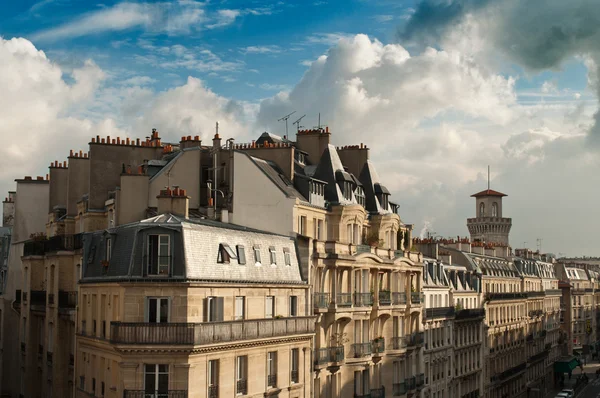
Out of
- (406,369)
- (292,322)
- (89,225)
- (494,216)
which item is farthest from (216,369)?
(494,216)

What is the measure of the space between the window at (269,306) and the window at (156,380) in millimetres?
7568

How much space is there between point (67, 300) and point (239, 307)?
1154 cm

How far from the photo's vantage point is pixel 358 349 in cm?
4950

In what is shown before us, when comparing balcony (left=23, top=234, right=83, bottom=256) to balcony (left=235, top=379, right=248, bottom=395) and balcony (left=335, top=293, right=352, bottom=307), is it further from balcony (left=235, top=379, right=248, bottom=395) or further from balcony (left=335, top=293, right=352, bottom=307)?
balcony (left=335, top=293, right=352, bottom=307)

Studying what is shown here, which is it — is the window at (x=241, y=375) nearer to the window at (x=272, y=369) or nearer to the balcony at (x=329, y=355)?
the window at (x=272, y=369)

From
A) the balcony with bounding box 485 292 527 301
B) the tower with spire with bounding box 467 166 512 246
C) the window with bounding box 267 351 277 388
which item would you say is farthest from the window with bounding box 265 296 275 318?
the tower with spire with bounding box 467 166 512 246

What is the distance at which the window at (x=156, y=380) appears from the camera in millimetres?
34094

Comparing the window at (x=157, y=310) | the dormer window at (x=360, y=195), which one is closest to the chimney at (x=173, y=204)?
the window at (x=157, y=310)

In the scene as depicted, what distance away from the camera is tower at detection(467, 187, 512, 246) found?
519ft

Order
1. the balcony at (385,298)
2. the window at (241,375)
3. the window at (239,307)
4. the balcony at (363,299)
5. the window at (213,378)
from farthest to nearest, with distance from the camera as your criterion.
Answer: the balcony at (385,298)
the balcony at (363,299)
the window at (239,307)
the window at (241,375)
the window at (213,378)

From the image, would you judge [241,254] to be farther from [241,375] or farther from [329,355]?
[329,355]

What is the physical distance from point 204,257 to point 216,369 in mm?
4532

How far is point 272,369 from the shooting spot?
1608 inches

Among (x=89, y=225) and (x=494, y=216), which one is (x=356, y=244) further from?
(x=494, y=216)
